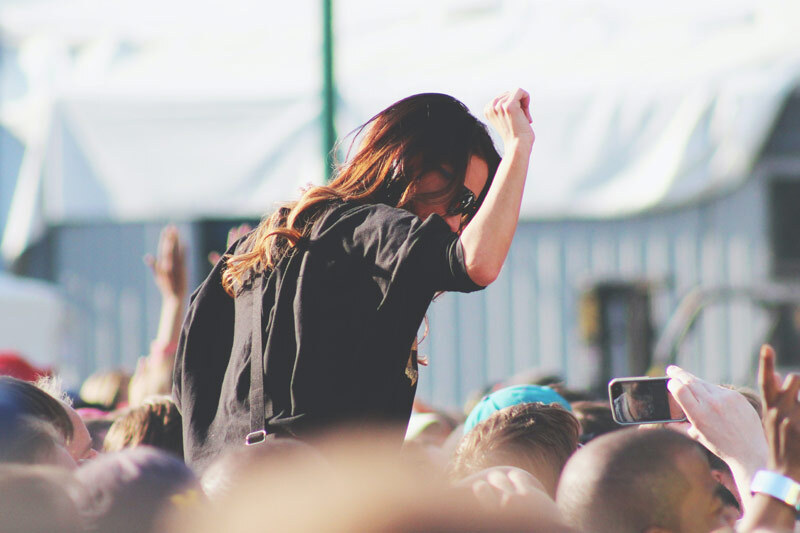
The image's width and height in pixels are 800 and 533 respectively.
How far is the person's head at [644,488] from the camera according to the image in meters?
1.82

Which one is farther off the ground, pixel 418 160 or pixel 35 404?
pixel 418 160

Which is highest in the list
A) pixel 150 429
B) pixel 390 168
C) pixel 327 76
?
pixel 327 76

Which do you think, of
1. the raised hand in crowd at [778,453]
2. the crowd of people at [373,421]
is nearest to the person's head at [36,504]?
the crowd of people at [373,421]

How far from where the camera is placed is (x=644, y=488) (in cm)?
182

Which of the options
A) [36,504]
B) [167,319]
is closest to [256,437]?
[36,504]

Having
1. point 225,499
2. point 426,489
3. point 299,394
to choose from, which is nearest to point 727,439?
point 426,489

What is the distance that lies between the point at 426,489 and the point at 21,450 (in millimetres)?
700

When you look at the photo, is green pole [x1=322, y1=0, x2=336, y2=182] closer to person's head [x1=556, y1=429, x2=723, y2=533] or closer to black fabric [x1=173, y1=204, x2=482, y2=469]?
black fabric [x1=173, y1=204, x2=482, y2=469]

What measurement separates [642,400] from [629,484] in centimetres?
54

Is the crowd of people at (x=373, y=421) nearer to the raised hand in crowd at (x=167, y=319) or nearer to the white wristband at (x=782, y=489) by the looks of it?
the white wristband at (x=782, y=489)

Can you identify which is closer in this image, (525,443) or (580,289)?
(525,443)

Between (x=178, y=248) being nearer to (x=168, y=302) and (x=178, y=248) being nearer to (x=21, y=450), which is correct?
(x=168, y=302)

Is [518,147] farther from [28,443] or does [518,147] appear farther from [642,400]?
[28,443]

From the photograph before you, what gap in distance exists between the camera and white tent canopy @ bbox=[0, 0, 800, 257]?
8500 mm
